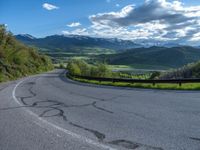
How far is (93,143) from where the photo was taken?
20.3 feet

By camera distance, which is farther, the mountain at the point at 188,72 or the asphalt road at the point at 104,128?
the mountain at the point at 188,72

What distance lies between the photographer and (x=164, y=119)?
8.43 m

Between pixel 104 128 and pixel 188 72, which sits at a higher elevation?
pixel 104 128

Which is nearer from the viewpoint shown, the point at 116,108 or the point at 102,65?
the point at 116,108

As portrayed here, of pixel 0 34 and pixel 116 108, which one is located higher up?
pixel 0 34

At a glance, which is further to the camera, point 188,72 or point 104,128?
point 188,72

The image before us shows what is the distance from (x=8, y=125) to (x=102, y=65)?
6613 centimetres

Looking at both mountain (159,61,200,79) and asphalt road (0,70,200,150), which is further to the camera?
mountain (159,61,200,79)

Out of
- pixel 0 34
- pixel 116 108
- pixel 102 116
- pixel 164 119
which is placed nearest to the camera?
pixel 164 119

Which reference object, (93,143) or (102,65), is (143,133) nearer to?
(93,143)

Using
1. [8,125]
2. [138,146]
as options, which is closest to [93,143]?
[138,146]

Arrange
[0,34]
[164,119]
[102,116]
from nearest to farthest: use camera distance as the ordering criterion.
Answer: [164,119] < [102,116] < [0,34]

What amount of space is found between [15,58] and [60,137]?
55880mm

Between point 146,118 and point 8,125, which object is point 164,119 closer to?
point 146,118
